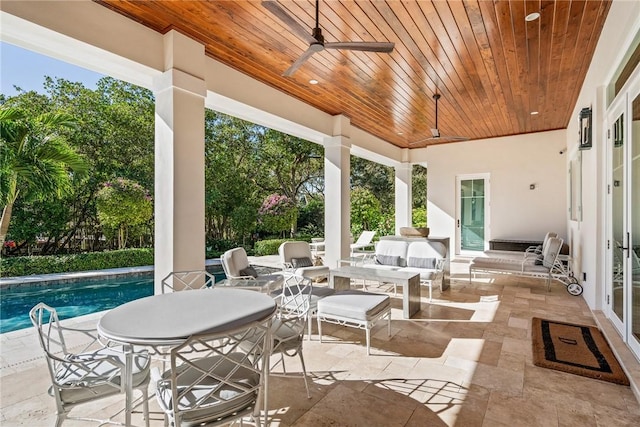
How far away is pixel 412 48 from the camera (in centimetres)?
370

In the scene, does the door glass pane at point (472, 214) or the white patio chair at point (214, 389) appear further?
the door glass pane at point (472, 214)

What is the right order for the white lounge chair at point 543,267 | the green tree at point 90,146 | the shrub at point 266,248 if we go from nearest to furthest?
the white lounge chair at point 543,267 < the green tree at point 90,146 < the shrub at point 266,248

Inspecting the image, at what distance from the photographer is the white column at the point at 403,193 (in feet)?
31.5

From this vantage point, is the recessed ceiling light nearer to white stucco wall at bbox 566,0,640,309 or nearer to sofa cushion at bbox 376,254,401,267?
white stucco wall at bbox 566,0,640,309

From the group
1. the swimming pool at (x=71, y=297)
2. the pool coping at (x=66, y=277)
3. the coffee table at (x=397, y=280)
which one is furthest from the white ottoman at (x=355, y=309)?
the pool coping at (x=66, y=277)

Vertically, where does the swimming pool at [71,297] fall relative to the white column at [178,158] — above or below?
below

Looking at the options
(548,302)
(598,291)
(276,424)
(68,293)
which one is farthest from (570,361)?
(68,293)

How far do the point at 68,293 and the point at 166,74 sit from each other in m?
5.90

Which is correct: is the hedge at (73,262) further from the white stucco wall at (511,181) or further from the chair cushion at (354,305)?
the white stucco wall at (511,181)

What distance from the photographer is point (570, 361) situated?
2826 millimetres

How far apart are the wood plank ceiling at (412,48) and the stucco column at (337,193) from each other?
0.51 meters

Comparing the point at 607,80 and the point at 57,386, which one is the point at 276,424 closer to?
the point at 57,386

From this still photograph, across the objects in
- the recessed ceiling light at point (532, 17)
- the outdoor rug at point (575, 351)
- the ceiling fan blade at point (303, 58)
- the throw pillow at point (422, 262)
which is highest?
the recessed ceiling light at point (532, 17)

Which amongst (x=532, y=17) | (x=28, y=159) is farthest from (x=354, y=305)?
(x=28, y=159)
